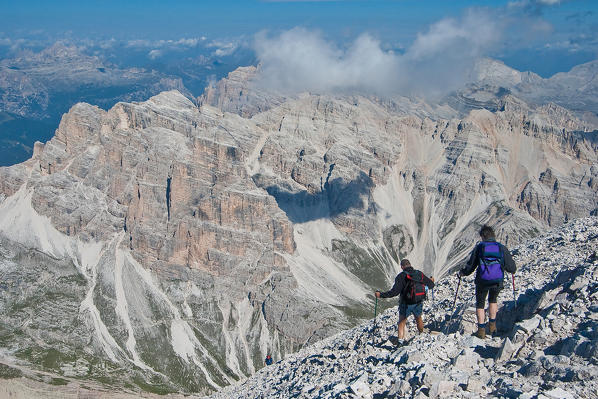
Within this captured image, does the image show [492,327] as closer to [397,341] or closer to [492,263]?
[492,263]

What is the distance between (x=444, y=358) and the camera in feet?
101

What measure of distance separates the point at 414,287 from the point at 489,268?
554 centimetres

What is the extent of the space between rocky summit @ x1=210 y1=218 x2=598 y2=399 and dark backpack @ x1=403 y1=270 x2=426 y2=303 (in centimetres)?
292

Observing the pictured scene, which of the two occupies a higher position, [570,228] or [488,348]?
[570,228]

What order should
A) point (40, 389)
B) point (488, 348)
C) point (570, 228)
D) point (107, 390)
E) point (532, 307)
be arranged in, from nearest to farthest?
point (488, 348) → point (532, 307) → point (570, 228) → point (40, 389) → point (107, 390)

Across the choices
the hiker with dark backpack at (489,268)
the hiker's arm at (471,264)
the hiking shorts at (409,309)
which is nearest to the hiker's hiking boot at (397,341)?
the hiking shorts at (409,309)

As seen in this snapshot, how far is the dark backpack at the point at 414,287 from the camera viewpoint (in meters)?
35.4

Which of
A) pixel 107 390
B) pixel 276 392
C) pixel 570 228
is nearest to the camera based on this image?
pixel 276 392

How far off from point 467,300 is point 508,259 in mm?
13906

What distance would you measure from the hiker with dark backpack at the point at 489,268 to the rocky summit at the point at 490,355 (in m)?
1.83

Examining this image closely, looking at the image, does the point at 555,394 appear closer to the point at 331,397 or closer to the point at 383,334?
the point at 331,397

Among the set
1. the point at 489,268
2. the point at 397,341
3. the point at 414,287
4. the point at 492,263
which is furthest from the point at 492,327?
the point at 397,341

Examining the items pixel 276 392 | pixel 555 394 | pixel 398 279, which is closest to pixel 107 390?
pixel 276 392

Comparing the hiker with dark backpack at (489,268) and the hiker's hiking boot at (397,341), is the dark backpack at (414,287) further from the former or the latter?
the hiker's hiking boot at (397,341)
